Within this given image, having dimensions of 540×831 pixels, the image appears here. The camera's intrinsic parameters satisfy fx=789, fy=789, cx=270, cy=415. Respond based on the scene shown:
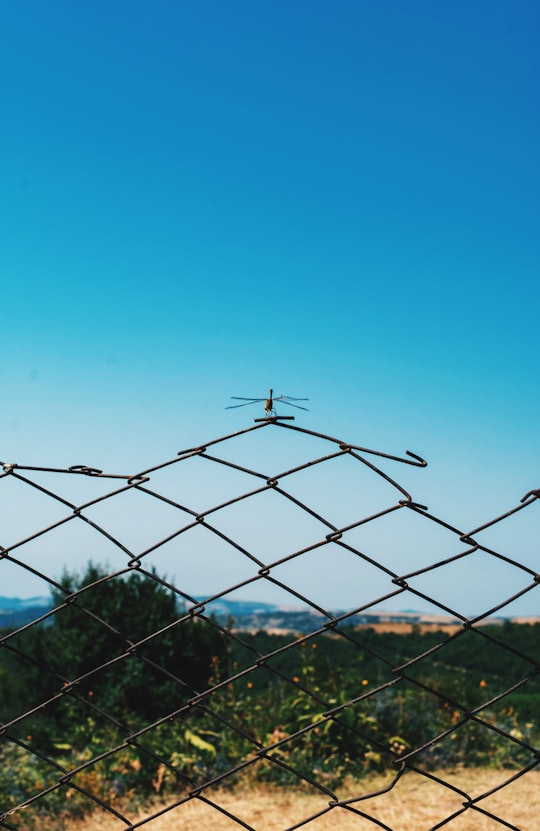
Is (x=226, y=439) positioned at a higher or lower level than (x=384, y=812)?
higher

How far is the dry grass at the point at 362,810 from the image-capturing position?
3623mm

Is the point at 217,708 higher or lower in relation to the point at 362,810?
higher

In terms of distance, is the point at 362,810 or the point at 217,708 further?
A: the point at 217,708

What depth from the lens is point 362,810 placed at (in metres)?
3.94

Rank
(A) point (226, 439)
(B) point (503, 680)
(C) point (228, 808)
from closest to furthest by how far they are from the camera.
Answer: (A) point (226, 439), (C) point (228, 808), (B) point (503, 680)

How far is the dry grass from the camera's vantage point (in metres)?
3.62

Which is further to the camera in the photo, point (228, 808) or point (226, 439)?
point (228, 808)

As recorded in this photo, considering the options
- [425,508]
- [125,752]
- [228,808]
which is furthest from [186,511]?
[125,752]

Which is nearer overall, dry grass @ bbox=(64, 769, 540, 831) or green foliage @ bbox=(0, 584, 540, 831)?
dry grass @ bbox=(64, 769, 540, 831)

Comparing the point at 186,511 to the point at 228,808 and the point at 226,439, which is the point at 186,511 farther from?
the point at 228,808

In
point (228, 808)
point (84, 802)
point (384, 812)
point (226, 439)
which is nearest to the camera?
point (226, 439)

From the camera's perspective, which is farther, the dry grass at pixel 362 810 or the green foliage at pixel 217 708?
the green foliage at pixel 217 708

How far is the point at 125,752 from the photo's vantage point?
500 centimetres

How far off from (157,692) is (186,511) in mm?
5879
